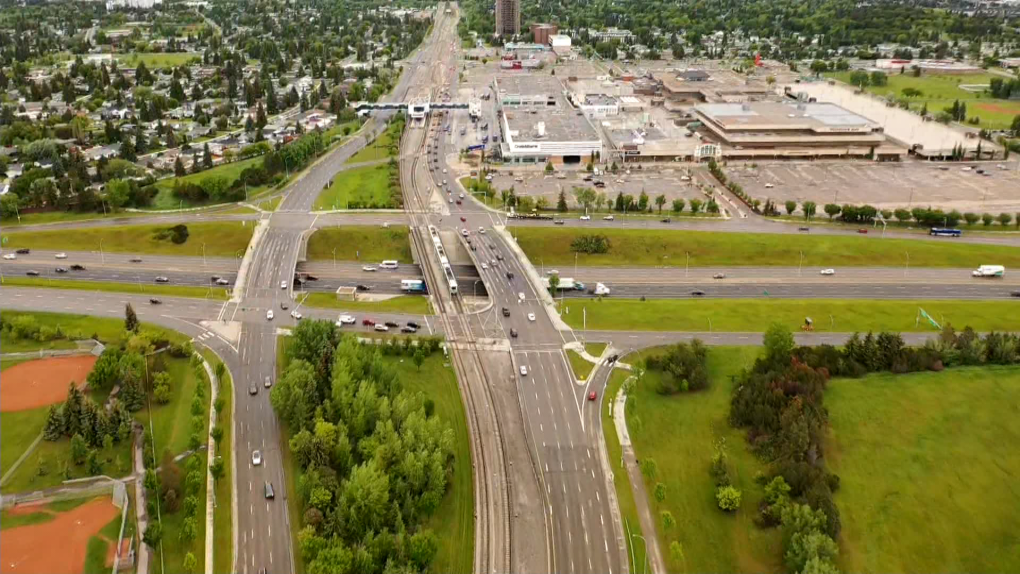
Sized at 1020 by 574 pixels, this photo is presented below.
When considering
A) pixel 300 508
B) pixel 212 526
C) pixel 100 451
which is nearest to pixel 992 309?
pixel 300 508

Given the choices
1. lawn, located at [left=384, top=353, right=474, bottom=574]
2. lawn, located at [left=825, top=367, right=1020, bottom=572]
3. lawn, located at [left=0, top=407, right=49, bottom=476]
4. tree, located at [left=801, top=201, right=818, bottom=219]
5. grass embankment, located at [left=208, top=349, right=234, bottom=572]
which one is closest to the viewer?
grass embankment, located at [left=208, top=349, right=234, bottom=572]

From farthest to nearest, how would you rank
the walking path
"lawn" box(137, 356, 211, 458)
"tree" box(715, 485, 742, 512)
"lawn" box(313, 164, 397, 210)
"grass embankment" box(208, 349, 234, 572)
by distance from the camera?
1. "lawn" box(313, 164, 397, 210)
2. "lawn" box(137, 356, 211, 458)
3. "tree" box(715, 485, 742, 512)
4. the walking path
5. "grass embankment" box(208, 349, 234, 572)

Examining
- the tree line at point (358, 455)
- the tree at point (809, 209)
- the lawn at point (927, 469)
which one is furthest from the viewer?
the tree at point (809, 209)

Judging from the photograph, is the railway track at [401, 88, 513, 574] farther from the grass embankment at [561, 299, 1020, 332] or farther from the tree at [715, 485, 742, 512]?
the tree at [715, 485, 742, 512]

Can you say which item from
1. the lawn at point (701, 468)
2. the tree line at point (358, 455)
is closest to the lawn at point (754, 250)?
the lawn at point (701, 468)

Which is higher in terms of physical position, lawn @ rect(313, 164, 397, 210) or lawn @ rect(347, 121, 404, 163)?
lawn @ rect(347, 121, 404, 163)

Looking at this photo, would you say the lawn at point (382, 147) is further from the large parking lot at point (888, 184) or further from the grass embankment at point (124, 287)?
the large parking lot at point (888, 184)

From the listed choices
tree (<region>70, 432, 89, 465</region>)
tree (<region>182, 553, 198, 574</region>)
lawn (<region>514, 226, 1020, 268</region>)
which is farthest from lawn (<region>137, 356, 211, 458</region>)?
lawn (<region>514, 226, 1020, 268</region>)
